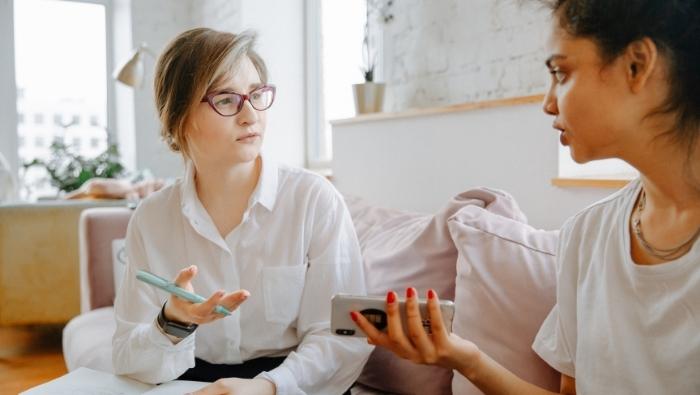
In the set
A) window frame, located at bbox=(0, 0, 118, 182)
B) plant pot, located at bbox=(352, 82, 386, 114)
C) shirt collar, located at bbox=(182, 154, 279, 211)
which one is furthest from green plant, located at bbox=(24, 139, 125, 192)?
shirt collar, located at bbox=(182, 154, 279, 211)

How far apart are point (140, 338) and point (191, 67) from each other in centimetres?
52

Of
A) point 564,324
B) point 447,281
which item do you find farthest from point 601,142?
point 447,281

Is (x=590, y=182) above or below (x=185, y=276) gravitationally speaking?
above

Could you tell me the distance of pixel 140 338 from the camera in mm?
1189

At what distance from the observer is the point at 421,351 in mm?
882

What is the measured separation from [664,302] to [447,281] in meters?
0.56

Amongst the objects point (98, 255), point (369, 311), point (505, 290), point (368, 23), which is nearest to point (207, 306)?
point (369, 311)

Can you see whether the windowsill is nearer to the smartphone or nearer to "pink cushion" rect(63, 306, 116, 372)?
the smartphone

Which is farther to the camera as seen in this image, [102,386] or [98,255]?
[98,255]

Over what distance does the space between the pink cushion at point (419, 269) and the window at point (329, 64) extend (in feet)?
→ 6.90

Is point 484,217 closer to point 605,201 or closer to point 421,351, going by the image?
point 605,201

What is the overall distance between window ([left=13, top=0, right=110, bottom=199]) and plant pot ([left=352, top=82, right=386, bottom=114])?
3.34m

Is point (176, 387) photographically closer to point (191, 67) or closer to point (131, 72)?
point (191, 67)

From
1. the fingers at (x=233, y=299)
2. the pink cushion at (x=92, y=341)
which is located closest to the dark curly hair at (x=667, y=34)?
the fingers at (x=233, y=299)
